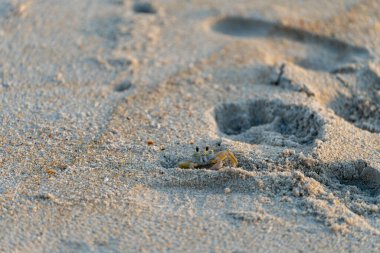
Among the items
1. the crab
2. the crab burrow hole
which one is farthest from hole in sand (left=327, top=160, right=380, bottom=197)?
the crab

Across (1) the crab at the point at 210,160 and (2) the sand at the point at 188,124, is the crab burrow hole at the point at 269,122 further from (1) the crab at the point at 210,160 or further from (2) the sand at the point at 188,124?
(1) the crab at the point at 210,160

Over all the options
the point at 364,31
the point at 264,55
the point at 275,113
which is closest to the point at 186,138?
the point at 275,113

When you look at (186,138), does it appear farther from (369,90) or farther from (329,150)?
(369,90)

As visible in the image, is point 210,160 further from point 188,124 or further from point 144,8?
point 144,8

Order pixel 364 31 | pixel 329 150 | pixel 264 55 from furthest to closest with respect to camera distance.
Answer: pixel 364 31 → pixel 264 55 → pixel 329 150

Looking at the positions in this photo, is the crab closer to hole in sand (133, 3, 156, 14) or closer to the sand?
the sand

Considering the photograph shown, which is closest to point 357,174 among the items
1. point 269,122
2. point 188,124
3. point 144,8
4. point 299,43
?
point 269,122

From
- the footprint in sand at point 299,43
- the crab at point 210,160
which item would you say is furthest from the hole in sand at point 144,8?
the crab at point 210,160
